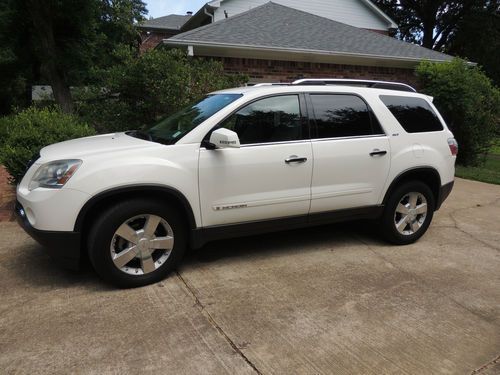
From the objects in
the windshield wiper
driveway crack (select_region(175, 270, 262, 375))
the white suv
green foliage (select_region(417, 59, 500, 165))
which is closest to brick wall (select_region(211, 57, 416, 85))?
green foliage (select_region(417, 59, 500, 165))

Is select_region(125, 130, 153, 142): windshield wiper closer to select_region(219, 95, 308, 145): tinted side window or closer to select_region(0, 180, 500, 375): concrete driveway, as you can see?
select_region(219, 95, 308, 145): tinted side window

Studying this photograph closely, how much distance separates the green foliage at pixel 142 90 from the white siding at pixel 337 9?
11.0 metres

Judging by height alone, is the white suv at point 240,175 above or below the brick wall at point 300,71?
below

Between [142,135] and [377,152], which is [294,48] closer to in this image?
[377,152]

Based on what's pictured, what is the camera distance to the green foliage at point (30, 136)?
5695 mm

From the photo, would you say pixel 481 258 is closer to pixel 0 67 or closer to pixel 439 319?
pixel 439 319

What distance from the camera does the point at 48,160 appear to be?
142 inches

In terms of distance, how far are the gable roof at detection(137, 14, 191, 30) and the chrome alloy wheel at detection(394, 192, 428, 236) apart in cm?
2761

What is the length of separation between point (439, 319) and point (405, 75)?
11.6 metres

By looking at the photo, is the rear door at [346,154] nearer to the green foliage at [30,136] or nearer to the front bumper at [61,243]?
the front bumper at [61,243]

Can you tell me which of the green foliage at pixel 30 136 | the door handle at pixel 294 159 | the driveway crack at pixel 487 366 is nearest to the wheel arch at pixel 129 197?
the door handle at pixel 294 159

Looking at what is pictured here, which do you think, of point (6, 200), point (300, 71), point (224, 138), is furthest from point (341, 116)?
point (300, 71)

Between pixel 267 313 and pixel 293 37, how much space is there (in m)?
10.2

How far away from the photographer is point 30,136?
5938mm
